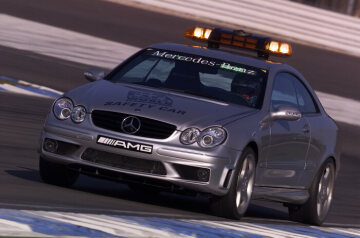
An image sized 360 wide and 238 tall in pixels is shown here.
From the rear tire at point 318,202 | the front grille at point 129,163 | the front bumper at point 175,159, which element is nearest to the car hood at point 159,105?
the front bumper at point 175,159

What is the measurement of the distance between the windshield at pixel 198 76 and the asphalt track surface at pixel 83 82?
101cm

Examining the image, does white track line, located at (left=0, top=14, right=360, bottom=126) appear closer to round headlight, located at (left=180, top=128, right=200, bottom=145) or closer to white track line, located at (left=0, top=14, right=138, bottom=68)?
white track line, located at (left=0, top=14, right=138, bottom=68)

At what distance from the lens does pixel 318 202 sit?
10211mm

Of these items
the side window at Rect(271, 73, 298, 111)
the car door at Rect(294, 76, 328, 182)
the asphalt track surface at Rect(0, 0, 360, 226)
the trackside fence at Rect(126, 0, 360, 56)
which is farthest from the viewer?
the trackside fence at Rect(126, 0, 360, 56)

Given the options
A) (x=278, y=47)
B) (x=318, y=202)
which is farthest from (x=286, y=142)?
(x=278, y=47)

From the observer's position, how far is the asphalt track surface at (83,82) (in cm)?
826

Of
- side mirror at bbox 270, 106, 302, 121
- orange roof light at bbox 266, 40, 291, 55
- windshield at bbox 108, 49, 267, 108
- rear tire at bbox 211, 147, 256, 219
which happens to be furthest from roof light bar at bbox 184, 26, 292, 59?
rear tire at bbox 211, 147, 256, 219

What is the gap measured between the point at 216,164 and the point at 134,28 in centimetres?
1755

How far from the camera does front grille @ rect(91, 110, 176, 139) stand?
8.23 meters

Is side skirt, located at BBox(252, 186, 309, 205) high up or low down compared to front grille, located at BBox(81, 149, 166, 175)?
down

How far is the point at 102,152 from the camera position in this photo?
325 inches

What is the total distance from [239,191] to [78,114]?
1.43m

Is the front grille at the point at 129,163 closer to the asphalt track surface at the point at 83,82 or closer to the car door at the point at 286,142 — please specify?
the asphalt track surface at the point at 83,82

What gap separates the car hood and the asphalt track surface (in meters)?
0.73
